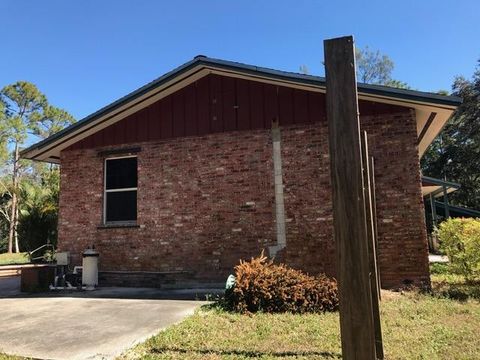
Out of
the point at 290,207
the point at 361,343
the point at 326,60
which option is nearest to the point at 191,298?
the point at 290,207

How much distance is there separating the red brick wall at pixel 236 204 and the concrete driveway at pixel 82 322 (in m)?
1.87

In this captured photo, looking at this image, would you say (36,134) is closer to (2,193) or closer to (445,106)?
(2,193)

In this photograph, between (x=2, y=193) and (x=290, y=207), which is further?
(x=2, y=193)

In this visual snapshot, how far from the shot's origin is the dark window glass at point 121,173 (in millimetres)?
12633

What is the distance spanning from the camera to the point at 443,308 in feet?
25.9

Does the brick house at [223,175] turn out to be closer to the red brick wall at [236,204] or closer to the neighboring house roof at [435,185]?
the red brick wall at [236,204]

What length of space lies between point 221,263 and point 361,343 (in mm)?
7096

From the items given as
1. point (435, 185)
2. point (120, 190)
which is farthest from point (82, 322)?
point (435, 185)

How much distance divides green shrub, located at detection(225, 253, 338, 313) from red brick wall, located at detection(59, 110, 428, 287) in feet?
8.21

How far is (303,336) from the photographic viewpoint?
616cm

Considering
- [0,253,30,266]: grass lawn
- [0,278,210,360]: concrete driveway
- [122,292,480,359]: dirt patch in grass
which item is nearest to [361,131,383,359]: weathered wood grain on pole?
[122,292,480,359]: dirt patch in grass

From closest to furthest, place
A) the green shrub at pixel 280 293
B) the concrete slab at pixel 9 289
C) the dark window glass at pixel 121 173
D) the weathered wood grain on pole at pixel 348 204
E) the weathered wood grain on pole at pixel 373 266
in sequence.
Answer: the weathered wood grain on pole at pixel 348 204
the weathered wood grain on pole at pixel 373 266
the green shrub at pixel 280 293
the concrete slab at pixel 9 289
the dark window glass at pixel 121 173

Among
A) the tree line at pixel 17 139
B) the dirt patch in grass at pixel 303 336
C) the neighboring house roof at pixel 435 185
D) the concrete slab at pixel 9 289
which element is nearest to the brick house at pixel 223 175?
the concrete slab at pixel 9 289

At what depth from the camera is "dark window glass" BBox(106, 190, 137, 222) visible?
1250 cm
